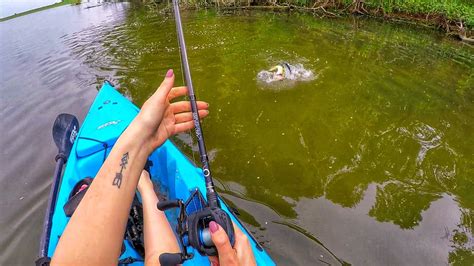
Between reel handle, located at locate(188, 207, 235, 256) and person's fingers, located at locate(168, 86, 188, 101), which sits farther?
person's fingers, located at locate(168, 86, 188, 101)

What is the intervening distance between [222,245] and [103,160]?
2554 mm

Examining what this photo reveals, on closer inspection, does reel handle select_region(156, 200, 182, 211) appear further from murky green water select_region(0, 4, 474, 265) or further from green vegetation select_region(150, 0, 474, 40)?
Result: green vegetation select_region(150, 0, 474, 40)

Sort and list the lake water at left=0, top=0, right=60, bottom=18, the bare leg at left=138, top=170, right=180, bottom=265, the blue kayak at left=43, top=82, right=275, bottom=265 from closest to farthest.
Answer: the bare leg at left=138, top=170, right=180, bottom=265
the blue kayak at left=43, top=82, right=275, bottom=265
the lake water at left=0, top=0, right=60, bottom=18

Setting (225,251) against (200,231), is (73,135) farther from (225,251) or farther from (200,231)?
(225,251)

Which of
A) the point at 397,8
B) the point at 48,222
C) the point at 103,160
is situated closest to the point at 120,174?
the point at 48,222

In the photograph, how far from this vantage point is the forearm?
1527mm

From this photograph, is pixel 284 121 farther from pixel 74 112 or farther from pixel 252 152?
pixel 74 112

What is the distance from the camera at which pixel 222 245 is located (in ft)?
5.19

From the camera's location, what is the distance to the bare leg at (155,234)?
7.93 ft

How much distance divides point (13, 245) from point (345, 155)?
4423 millimetres

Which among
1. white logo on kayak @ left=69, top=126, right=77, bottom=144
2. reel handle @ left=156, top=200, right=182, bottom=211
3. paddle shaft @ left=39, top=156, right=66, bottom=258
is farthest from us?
white logo on kayak @ left=69, top=126, right=77, bottom=144

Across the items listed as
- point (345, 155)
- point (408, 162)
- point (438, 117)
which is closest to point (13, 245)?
point (345, 155)

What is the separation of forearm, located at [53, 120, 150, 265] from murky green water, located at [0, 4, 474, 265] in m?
2.09

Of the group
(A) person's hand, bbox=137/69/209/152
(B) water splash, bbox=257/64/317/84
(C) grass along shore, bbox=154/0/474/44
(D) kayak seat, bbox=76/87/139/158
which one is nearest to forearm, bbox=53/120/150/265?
(A) person's hand, bbox=137/69/209/152
